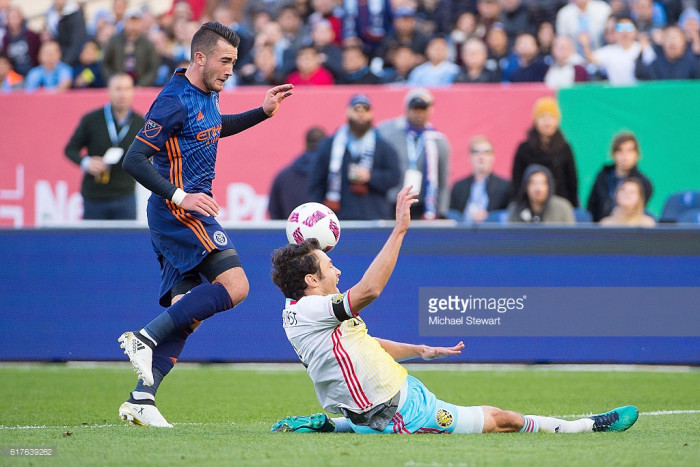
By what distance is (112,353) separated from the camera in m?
A: 10.8

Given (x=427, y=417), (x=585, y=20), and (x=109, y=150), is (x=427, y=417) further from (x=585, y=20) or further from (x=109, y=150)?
(x=585, y=20)

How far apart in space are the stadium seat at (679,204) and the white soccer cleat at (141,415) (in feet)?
25.1

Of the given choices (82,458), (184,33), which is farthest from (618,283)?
(184,33)

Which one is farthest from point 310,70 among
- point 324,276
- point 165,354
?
point 324,276

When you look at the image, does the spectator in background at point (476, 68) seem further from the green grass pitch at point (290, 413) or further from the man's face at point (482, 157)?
the green grass pitch at point (290, 413)

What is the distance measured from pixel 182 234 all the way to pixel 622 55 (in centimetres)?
1023

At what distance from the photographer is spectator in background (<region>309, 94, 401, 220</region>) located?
40.3ft

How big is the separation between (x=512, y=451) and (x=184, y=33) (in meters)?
14.3

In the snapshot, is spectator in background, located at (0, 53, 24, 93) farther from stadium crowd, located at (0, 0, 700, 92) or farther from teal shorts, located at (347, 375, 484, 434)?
teal shorts, located at (347, 375, 484, 434)

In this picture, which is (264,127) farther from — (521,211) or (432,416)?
(432,416)

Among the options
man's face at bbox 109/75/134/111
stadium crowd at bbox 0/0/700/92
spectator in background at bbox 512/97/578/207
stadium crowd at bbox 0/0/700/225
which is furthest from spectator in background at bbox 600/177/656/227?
man's face at bbox 109/75/134/111

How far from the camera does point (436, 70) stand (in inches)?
640

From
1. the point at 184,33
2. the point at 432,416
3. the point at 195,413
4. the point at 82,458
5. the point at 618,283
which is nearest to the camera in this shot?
the point at 82,458

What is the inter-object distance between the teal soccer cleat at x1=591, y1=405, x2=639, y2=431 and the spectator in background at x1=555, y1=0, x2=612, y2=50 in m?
10.7
